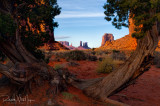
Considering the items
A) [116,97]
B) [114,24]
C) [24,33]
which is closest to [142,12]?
[114,24]

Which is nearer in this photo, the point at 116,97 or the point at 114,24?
the point at 114,24

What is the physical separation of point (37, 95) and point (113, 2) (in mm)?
4571

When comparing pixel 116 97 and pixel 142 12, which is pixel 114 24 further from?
pixel 116 97

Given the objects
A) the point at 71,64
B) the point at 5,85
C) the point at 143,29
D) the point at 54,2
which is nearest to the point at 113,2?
the point at 143,29

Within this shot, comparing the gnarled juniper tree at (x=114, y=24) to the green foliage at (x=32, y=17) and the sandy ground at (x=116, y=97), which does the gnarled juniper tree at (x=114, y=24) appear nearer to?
the green foliage at (x=32, y=17)

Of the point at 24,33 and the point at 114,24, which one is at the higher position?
the point at 114,24

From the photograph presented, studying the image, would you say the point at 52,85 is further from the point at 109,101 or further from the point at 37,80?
the point at 109,101

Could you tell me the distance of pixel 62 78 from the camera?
6457 millimetres

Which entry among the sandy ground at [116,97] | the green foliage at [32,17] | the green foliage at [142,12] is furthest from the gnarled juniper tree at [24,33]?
the green foliage at [142,12]
